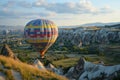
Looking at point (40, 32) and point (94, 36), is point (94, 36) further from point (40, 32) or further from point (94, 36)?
point (40, 32)

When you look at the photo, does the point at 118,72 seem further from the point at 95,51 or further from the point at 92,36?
the point at 92,36

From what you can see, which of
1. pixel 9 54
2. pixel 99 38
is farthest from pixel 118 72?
pixel 99 38

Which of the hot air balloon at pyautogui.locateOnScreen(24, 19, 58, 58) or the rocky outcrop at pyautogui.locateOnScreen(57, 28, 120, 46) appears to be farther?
the rocky outcrop at pyautogui.locateOnScreen(57, 28, 120, 46)

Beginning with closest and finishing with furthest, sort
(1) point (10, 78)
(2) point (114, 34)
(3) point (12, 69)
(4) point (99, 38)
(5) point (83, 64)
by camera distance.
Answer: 1. (1) point (10, 78)
2. (3) point (12, 69)
3. (5) point (83, 64)
4. (2) point (114, 34)
5. (4) point (99, 38)

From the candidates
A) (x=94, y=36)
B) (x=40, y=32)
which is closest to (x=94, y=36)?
(x=94, y=36)

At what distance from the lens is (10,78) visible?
9.18m

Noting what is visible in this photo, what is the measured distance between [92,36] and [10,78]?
372 ft

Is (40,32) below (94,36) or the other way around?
the other way around

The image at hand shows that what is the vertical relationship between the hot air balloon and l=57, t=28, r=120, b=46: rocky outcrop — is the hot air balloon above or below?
above

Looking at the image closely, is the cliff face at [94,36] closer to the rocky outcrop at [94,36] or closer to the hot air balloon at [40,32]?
the rocky outcrop at [94,36]

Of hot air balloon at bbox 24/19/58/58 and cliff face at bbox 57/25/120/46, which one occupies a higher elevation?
hot air balloon at bbox 24/19/58/58

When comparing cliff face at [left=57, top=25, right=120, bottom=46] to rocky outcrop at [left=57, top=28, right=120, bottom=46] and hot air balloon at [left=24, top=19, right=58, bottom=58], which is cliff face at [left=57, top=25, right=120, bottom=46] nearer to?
rocky outcrop at [left=57, top=28, right=120, bottom=46]

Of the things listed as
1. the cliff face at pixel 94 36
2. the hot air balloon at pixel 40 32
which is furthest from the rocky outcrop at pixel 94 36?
the hot air balloon at pixel 40 32

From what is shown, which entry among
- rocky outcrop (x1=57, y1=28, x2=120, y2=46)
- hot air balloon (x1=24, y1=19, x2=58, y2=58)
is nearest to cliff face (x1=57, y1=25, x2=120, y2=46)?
rocky outcrop (x1=57, y1=28, x2=120, y2=46)
